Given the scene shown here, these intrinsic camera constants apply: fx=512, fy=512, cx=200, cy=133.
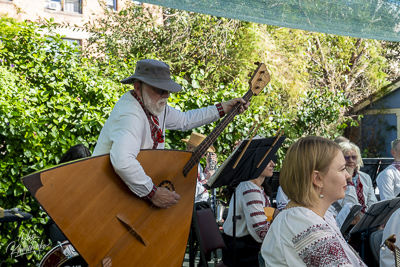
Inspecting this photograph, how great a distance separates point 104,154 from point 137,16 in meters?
8.85

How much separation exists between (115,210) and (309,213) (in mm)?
1620

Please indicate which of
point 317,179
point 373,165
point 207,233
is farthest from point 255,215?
point 373,165

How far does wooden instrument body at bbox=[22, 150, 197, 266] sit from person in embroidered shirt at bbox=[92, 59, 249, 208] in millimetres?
110

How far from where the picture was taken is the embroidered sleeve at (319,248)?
2107 millimetres

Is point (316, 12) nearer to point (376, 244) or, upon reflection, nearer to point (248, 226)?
point (376, 244)

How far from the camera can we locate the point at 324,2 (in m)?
3.16

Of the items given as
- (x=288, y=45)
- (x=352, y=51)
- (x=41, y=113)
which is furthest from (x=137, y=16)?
(x=352, y=51)

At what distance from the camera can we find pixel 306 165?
2402mm

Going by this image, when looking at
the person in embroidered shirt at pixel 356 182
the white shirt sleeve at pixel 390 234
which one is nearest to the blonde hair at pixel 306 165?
the white shirt sleeve at pixel 390 234

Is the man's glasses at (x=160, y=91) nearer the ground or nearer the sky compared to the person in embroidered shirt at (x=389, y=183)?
nearer the sky

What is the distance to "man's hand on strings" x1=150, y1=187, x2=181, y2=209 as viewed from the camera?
11.8 ft

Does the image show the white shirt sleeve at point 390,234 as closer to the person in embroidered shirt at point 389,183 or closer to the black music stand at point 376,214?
the black music stand at point 376,214

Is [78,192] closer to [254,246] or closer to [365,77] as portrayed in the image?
[254,246]

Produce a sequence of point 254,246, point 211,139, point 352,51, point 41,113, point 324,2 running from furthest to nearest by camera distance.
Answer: point 352,51 < point 41,113 < point 254,246 < point 211,139 < point 324,2
